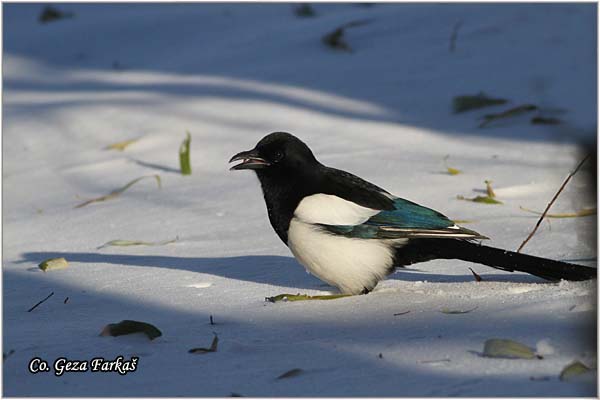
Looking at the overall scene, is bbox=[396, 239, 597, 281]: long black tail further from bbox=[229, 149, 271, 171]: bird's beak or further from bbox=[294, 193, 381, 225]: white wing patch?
bbox=[229, 149, 271, 171]: bird's beak

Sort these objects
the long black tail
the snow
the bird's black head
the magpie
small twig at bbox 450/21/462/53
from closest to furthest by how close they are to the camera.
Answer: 1. the snow
2. the long black tail
3. the magpie
4. the bird's black head
5. small twig at bbox 450/21/462/53

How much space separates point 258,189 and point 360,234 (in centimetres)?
159

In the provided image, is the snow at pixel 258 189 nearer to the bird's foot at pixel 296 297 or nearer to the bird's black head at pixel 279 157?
the bird's foot at pixel 296 297

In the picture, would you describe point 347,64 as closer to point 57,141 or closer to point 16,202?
point 57,141

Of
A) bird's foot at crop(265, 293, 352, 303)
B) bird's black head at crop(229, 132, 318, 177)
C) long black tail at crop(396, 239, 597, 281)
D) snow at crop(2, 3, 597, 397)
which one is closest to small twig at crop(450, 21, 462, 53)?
snow at crop(2, 3, 597, 397)

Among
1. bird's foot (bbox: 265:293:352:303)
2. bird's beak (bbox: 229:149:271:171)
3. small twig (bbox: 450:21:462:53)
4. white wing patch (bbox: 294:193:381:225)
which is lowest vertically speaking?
bird's foot (bbox: 265:293:352:303)

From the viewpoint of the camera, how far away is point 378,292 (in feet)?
11.6

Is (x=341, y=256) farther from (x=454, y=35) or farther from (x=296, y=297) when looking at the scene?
(x=454, y=35)

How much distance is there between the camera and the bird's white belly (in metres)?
3.45

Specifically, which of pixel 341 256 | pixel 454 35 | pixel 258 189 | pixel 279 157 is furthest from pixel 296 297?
pixel 454 35

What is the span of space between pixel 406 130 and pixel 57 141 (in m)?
2.01

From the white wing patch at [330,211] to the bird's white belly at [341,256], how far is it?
0.03 meters

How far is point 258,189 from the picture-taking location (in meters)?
5.00

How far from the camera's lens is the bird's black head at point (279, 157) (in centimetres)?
365
